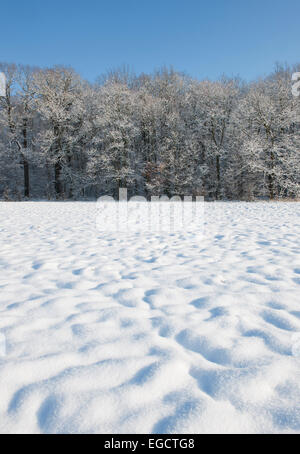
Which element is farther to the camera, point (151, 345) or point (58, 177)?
point (58, 177)

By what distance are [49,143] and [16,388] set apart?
867 inches

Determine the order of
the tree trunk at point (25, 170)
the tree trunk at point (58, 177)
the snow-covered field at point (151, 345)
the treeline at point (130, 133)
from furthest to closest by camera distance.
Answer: the tree trunk at point (58, 177), the tree trunk at point (25, 170), the treeline at point (130, 133), the snow-covered field at point (151, 345)

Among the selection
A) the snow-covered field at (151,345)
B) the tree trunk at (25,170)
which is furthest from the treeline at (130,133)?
the snow-covered field at (151,345)

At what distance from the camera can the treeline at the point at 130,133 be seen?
20578 millimetres

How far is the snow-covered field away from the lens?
116cm

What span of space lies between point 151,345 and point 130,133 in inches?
857

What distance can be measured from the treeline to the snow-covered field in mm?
17526

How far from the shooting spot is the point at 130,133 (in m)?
21.6

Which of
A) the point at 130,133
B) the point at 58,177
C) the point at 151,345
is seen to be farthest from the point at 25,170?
the point at 151,345

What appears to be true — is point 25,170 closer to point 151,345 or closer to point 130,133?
point 130,133

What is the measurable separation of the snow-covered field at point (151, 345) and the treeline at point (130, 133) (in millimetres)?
17526

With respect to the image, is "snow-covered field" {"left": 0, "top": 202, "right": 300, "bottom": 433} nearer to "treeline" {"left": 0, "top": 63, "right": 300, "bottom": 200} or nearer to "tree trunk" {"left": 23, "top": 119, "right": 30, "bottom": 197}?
"treeline" {"left": 0, "top": 63, "right": 300, "bottom": 200}

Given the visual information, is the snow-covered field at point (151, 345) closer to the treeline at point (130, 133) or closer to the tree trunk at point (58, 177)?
the treeline at point (130, 133)

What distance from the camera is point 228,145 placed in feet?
70.3
